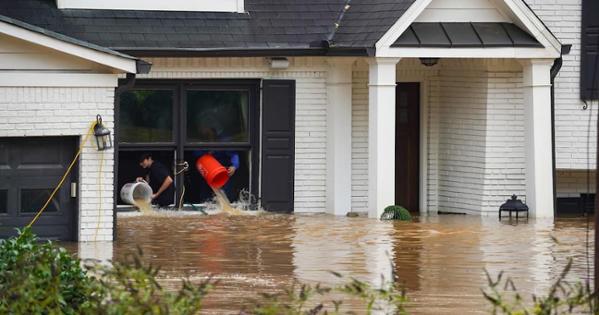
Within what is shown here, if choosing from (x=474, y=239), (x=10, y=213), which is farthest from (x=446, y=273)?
(x=10, y=213)

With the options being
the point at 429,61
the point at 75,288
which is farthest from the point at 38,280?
the point at 429,61

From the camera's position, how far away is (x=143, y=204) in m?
24.4

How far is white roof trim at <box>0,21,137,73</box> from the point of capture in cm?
2014

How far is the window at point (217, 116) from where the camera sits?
991 inches

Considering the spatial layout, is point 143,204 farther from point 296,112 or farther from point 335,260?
point 335,260

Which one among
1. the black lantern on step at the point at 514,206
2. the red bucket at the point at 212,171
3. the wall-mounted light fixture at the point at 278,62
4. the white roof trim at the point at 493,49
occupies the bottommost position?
the black lantern on step at the point at 514,206

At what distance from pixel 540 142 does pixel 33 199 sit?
813 cm

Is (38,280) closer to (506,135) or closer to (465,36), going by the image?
(465,36)

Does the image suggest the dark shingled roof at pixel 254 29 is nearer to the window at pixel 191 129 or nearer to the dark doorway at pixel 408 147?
the window at pixel 191 129

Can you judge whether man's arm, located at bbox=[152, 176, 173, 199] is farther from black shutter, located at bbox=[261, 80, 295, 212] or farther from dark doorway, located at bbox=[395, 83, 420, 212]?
dark doorway, located at bbox=[395, 83, 420, 212]

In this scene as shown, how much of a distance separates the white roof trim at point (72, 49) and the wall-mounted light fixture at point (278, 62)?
172 inches

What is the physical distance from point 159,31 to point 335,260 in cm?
652

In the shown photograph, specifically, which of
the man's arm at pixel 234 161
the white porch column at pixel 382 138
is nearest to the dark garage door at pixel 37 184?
the man's arm at pixel 234 161

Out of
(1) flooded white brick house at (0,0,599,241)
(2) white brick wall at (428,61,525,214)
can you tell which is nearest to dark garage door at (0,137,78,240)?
(1) flooded white brick house at (0,0,599,241)
